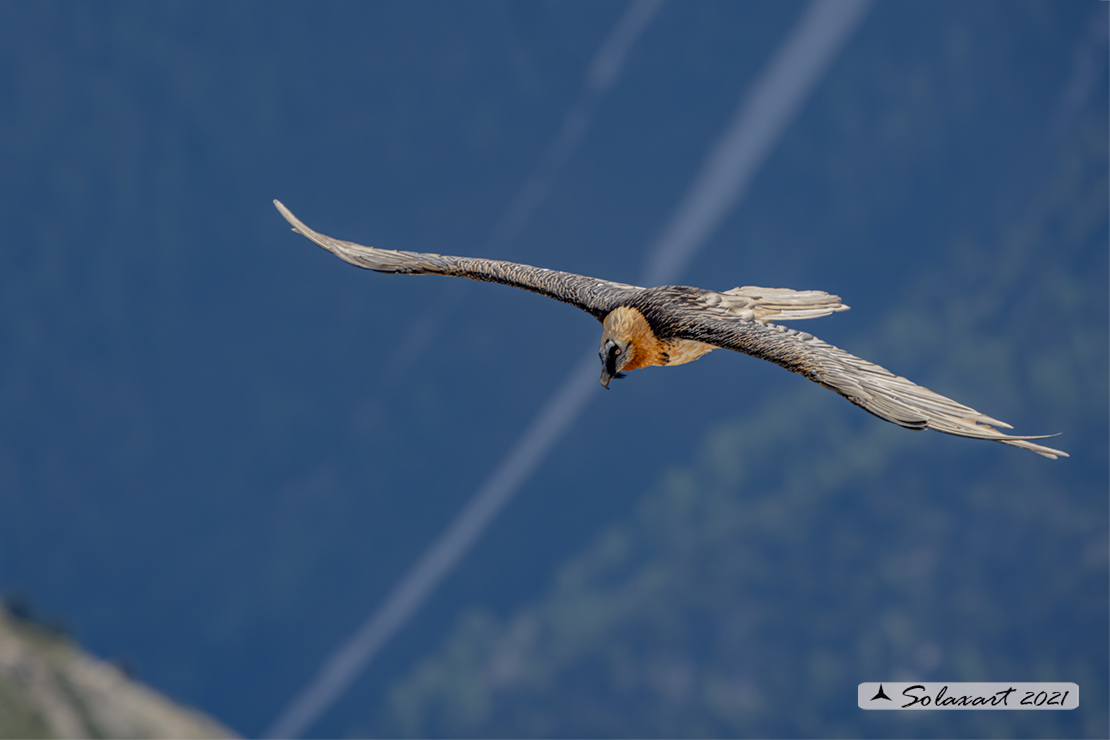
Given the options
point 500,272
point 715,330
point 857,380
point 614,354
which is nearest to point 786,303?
point 715,330

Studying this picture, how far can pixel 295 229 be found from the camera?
2098 cm

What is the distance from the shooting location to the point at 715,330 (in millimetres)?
17312

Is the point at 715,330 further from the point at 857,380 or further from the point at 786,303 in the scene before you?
the point at 786,303

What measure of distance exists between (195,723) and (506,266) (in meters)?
34.2

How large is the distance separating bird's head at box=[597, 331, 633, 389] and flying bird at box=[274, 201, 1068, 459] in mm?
16

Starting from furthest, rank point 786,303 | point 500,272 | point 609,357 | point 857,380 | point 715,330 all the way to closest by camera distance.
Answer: point 500,272 → point 786,303 → point 609,357 → point 715,330 → point 857,380

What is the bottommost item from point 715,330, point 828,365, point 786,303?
point 828,365

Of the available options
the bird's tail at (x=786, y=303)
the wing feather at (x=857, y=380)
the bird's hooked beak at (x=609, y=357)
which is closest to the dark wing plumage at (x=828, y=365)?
the wing feather at (x=857, y=380)

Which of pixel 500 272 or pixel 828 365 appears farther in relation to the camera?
pixel 500 272

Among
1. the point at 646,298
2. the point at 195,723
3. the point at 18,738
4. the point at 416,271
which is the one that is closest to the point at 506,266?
the point at 416,271

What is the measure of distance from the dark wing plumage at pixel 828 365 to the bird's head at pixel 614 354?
2.15 feet

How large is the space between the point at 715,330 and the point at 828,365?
2.35 m

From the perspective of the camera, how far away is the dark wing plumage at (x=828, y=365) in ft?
45.3

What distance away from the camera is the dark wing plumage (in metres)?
13.8
